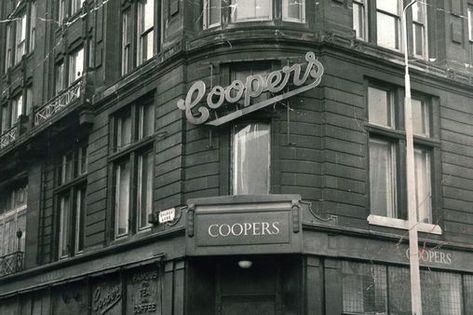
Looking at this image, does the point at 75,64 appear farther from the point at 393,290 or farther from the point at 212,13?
the point at 393,290

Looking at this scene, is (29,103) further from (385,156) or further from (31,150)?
(385,156)

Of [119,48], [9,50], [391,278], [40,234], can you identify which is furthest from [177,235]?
[9,50]

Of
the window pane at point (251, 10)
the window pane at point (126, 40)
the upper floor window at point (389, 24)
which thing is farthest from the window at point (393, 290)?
the window pane at point (126, 40)

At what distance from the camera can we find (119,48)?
101ft

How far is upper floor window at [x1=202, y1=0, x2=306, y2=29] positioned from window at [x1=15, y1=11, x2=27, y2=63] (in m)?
18.4

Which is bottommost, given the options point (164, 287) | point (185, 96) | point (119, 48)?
point (164, 287)

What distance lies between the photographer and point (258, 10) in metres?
25.2

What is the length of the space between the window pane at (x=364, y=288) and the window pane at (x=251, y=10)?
784 cm

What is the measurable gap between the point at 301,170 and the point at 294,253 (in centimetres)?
252

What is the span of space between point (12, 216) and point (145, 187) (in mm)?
13599

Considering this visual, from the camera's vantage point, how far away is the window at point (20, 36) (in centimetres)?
4122

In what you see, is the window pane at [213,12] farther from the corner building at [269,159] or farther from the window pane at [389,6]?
the window pane at [389,6]

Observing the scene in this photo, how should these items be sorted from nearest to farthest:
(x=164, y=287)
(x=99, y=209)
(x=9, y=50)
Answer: (x=164, y=287), (x=99, y=209), (x=9, y=50)

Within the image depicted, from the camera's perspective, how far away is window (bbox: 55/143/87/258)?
32.3 metres
